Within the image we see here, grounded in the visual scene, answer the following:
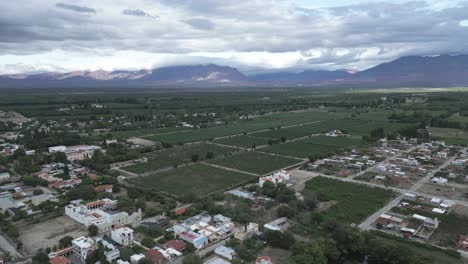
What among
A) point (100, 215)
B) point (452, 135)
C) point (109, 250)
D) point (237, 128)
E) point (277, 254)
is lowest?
point (277, 254)

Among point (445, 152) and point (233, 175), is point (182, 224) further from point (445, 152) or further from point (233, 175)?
point (445, 152)

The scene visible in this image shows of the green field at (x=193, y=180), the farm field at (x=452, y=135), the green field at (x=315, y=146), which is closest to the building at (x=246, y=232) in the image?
the green field at (x=193, y=180)

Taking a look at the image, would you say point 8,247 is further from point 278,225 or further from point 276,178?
point 276,178

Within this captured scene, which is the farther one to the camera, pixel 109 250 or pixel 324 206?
pixel 324 206

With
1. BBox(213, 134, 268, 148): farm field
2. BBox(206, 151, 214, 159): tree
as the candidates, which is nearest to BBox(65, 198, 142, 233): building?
BBox(206, 151, 214, 159): tree

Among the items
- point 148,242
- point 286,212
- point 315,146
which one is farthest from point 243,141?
point 148,242
